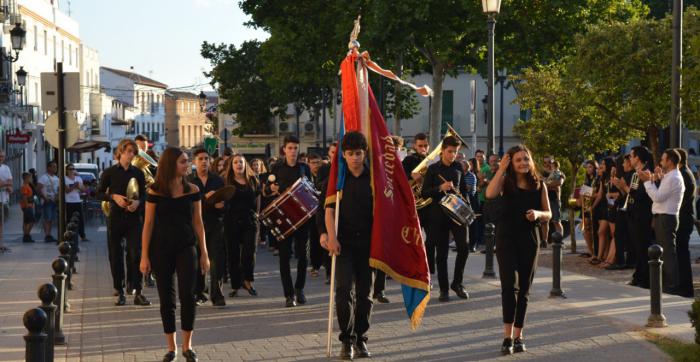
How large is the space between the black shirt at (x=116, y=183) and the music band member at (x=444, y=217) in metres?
3.39

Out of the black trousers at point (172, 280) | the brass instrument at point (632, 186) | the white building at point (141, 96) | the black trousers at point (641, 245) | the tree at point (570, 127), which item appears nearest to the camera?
the black trousers at point (172, 280)

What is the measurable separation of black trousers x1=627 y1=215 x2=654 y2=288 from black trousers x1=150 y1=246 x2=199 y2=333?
763cm

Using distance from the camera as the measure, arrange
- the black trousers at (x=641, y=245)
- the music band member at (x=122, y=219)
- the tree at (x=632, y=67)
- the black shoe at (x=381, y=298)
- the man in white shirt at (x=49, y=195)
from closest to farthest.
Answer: the black shoe at (x=381, y=298), the music band member at (x=122, y=219), the black trousers at (x=641, y=245), the tree at (x=632, y=67), the man in white shirt at (x=49, y=195)

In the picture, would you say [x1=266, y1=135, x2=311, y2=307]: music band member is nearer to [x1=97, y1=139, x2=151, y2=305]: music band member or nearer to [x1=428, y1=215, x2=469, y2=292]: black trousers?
[x1=428, y1=215, x2=469, y2=292]: black trousers

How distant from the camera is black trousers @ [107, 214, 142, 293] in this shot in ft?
44.3

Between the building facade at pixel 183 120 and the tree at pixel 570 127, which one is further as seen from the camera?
the building facade at pixel 183 120

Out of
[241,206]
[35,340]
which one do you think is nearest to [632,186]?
[241,206]

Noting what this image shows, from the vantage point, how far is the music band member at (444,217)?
43.3ft

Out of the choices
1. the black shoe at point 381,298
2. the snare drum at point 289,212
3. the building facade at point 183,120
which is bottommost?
the black shoe at point 381,298

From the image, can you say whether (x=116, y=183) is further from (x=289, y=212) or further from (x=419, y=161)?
(x=419, y=161)

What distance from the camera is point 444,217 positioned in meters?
13.4

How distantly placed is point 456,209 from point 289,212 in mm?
1888

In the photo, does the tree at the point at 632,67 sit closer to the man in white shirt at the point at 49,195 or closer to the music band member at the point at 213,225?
the man in white shirt at the point at 49,195

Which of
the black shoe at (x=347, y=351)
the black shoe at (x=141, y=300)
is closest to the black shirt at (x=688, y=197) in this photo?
the black shoe at (x=347, y=351)
